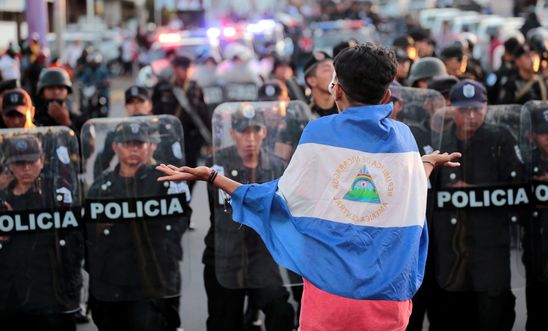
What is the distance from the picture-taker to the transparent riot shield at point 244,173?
19.5ft

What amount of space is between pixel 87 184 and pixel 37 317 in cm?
78

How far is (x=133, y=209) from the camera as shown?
5.90 meters

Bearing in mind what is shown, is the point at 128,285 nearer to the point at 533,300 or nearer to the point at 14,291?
the point at 14,291

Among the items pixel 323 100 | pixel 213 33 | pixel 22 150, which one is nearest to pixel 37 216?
pixel 22 150

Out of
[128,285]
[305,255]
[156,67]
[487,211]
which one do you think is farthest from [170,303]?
[156,67]

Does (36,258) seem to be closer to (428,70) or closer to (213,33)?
(428,70)

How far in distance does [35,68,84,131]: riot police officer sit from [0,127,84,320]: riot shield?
210 cm

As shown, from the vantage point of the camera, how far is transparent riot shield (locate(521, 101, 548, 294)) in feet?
19.8

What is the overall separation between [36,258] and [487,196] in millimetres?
2501

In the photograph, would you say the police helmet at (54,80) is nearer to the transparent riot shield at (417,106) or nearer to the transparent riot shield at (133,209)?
the transparent riot shield at (133,209)

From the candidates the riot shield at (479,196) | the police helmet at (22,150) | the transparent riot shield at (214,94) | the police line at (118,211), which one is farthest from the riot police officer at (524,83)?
the transparent riot shield at (214,94)

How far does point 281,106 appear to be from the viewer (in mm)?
6078

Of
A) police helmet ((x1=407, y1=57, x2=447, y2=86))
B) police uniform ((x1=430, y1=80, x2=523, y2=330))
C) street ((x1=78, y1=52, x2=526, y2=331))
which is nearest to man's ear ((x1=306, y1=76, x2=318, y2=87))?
police helmet ((x1=407, y1=57, x2=447, y2=86))

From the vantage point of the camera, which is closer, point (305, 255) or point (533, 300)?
point (305, 255)
